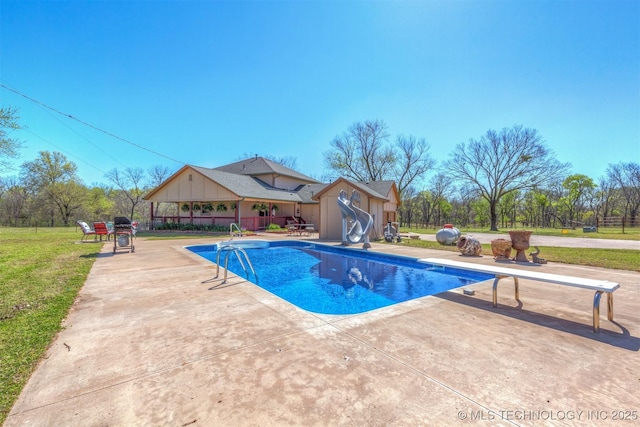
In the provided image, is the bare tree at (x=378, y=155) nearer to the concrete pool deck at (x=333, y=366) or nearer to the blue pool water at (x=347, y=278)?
the blue pool water at (x=347, y=278)

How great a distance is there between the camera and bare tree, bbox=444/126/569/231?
29391 mm

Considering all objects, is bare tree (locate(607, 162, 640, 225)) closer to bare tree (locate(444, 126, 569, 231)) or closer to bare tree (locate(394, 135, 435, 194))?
bare tree (locate(444, 126, 569, 231))

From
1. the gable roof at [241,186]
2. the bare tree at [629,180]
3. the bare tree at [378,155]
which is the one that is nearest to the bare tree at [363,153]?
the bare tree at [378,155]

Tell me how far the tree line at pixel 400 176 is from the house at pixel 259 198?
430 inches

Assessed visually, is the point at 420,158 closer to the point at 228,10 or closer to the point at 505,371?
the point at 228,10

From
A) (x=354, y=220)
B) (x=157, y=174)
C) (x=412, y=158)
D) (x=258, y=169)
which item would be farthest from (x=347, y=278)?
(x=157, y=174)

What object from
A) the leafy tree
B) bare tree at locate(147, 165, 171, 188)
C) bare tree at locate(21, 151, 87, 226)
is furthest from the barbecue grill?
bare tree at locate(147, 165, 171, 188)

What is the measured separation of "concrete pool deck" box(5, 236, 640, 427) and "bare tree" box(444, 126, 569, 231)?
104 ft

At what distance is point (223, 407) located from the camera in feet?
6.62

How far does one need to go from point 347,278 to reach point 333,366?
17.5 feet

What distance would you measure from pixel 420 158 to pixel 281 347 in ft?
117

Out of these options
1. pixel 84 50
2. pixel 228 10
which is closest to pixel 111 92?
pixel 84 50

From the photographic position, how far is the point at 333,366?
2.57m

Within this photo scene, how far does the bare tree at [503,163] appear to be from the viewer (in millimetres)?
29391
